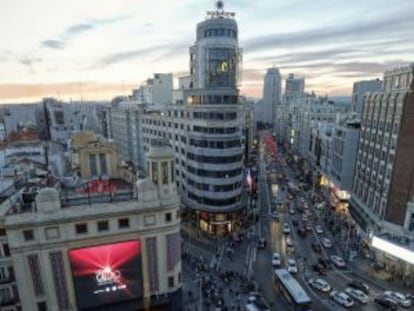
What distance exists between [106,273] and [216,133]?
110 feet

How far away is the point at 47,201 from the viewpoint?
1184 inches

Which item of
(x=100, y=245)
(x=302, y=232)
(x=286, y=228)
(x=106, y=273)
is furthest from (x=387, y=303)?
(x=100, y=245)

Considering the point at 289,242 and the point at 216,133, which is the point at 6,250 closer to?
the point at 216,133

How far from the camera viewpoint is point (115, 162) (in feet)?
154

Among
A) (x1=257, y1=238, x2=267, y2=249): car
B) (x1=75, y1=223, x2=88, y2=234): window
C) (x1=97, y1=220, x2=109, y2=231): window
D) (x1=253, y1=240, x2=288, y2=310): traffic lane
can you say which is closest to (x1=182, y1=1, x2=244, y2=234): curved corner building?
(x1=257, y1=238, x2=267, y2=249): car

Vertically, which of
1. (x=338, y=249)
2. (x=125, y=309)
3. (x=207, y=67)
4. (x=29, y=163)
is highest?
(x=207, y=67)

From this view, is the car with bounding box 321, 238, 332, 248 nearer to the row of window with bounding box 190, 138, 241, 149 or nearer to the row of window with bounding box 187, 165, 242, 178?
the row of window with bounding box 187, 165, 242, 178

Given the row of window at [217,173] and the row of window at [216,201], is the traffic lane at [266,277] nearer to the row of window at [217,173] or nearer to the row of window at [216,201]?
the row of window at [216,201]

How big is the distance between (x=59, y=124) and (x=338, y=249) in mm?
120508

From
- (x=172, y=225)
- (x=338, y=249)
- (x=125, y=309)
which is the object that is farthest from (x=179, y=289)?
(x=338, y=249)

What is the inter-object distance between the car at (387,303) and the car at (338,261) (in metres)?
9.36

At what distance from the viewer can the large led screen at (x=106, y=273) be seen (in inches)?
1270

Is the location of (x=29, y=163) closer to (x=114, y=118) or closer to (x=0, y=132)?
(x=114, y=118)

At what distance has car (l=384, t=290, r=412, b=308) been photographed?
4110cm
